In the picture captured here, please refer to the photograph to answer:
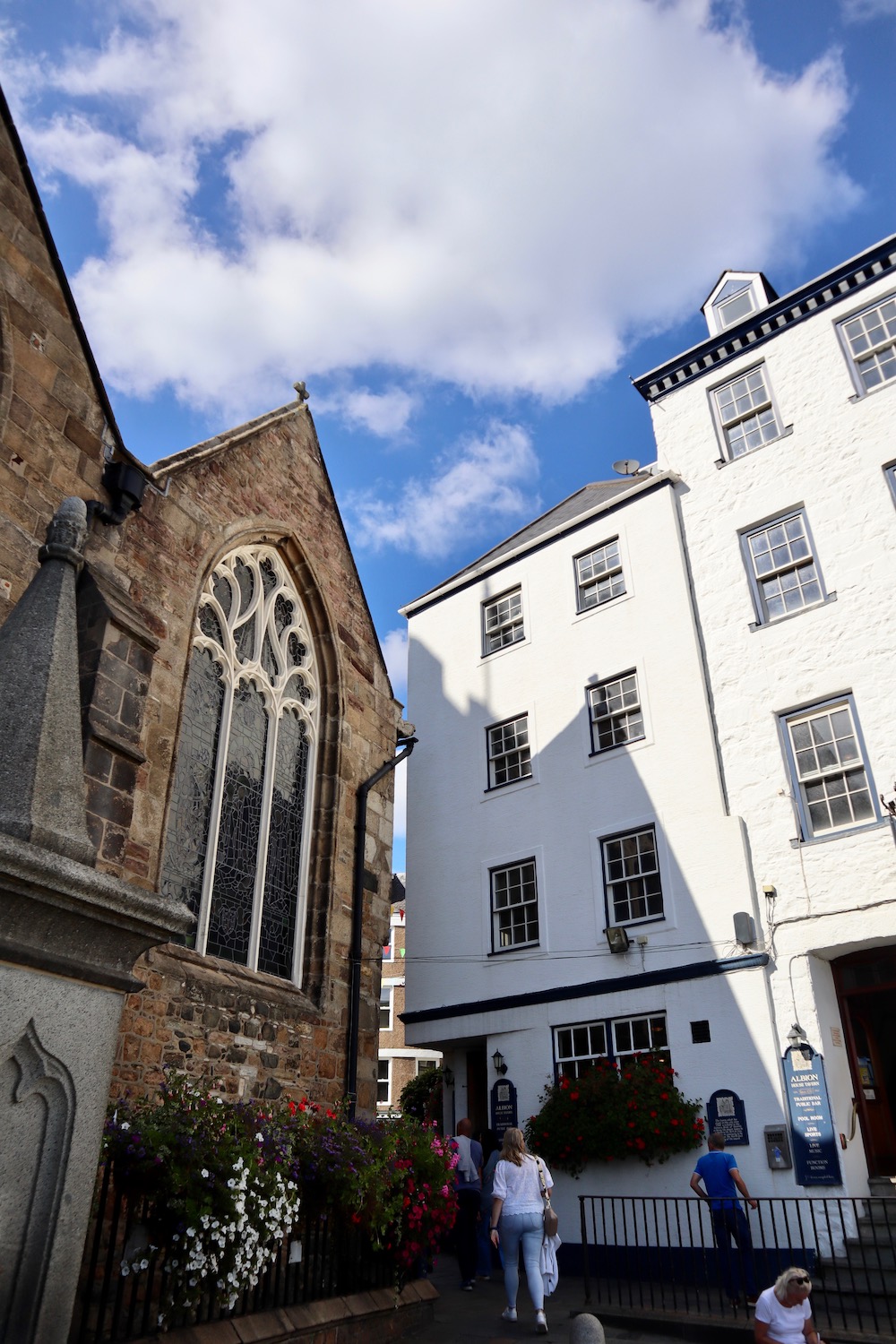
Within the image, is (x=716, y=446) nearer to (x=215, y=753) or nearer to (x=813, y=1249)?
Answer: (x=215, y=753)

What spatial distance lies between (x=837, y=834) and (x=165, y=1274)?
9364mm

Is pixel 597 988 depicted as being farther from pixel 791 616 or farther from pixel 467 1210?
pixel 791 616

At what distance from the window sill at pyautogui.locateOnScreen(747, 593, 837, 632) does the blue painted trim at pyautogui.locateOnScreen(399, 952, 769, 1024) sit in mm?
4659

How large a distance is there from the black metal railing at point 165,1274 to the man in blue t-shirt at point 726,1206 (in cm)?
353

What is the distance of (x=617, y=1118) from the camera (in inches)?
470

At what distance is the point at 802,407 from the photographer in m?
15.1

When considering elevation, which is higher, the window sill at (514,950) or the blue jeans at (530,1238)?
the window sill at (514,950)

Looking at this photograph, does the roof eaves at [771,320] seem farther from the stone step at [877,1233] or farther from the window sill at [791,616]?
the stone step at [877,1233]

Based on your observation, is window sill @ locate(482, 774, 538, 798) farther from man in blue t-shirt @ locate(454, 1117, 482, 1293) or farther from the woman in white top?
the woman in white top

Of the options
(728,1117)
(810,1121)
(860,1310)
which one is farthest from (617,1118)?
(860,1310)

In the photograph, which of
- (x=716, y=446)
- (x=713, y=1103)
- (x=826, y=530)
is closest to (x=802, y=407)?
(x=716, y=446)

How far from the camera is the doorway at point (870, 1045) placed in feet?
38.0

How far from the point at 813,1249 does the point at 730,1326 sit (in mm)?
2972

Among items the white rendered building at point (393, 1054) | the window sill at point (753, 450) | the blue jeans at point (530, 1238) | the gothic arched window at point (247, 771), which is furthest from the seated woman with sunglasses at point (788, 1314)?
the white rendered building at point (393, 1054)
